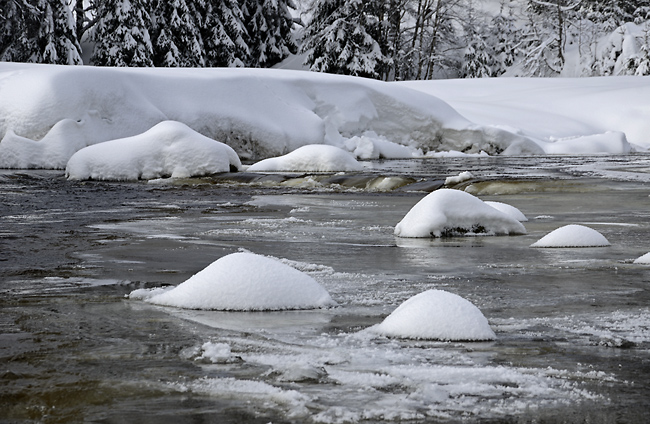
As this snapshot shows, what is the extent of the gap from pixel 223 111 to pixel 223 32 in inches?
771

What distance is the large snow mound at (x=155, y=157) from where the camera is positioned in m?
12.9

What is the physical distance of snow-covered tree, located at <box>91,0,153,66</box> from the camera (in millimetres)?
32062

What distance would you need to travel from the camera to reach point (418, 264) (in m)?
4.77

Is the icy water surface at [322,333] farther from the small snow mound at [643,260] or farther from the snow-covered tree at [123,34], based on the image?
the snow-covered tree at [123,34]

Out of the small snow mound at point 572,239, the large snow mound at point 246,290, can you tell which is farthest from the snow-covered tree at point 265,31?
the large snow mound at point 246,290

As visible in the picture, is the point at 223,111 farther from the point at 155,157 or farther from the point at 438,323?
the point at 438,323

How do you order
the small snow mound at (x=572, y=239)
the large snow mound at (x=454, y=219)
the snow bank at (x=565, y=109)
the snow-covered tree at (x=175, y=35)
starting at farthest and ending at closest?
the snow-covered tree at (x=175, y=35)
the snow bank at (x=565, y=109)
the large snow mound at (x=454, y=219)
the small snow mound at (x=572, y=239)

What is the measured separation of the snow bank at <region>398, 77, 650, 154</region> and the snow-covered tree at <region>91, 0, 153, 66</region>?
1101 cm

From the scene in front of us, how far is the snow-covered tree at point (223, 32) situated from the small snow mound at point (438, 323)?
109 ft

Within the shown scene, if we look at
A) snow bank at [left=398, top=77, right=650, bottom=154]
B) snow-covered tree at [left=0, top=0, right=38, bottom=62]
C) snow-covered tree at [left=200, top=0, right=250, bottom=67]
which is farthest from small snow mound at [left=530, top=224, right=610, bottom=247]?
snow-covered tree at [left=200, top=0, right=250, bottom=67]

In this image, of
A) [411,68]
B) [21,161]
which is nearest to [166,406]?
[21,161]

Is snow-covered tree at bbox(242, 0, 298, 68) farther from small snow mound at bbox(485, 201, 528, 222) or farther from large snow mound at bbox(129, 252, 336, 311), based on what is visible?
large snow mound at bbox(129, 252, 336, 311)

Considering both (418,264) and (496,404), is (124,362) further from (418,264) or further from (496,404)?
(418,264)

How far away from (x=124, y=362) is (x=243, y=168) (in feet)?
38.8
